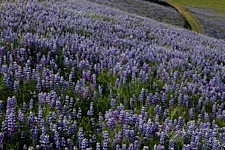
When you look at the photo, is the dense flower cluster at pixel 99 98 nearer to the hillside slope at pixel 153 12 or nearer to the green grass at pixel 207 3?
the hillside slope at pixel 153 12

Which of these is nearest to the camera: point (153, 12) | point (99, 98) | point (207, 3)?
point (99, 98)

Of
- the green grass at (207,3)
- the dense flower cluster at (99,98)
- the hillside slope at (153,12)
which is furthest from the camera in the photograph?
the green grass at (207,3)

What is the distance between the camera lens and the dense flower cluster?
4062 millimetres

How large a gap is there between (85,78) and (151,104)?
1.29 meters

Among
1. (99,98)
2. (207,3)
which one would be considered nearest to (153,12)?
(99,98)

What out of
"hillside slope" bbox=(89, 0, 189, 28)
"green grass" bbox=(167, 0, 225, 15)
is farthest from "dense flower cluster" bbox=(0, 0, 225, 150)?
"green grass" bbox=(167, 0, 225, 15)

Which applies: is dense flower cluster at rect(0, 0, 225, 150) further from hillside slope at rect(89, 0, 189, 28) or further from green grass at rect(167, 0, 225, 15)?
green grass at rect(167, 0, 225, 15)

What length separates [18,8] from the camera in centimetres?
1090

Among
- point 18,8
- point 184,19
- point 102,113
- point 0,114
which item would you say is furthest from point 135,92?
point 184,19

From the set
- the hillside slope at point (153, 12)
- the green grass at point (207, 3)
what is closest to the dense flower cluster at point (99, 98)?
the hillside slope at point (153, 12)

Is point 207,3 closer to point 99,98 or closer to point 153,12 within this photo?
point 153,12

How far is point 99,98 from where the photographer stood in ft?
17.6

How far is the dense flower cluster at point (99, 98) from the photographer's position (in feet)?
13.3

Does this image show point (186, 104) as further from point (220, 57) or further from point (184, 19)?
point (184, 19)
